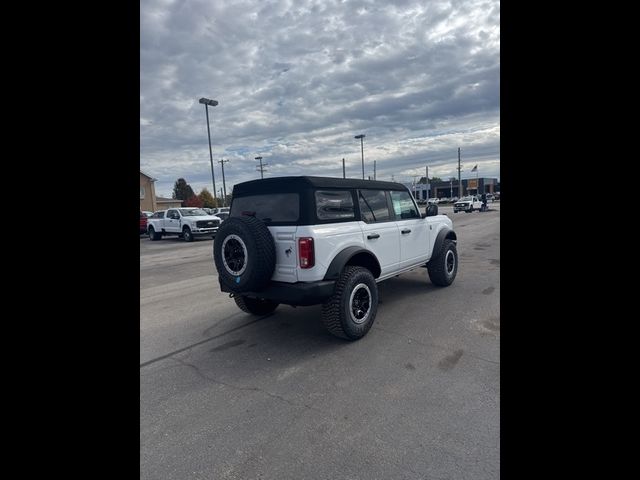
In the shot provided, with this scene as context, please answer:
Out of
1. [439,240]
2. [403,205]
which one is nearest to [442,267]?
[439,240]

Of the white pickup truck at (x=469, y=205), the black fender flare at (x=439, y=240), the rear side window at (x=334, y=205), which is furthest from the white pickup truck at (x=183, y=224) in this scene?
the white pickup truck at (x=469, y=205)

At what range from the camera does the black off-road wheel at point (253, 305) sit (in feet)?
17.1

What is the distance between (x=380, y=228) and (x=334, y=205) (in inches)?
34.1

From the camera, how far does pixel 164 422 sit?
2.83 m

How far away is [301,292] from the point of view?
3.85 metres

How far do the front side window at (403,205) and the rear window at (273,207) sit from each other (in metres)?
1.95

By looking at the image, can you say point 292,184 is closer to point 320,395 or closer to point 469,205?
point 320,395

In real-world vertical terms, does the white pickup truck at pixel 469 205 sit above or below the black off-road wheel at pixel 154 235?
above

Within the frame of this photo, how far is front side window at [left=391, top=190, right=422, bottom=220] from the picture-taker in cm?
558

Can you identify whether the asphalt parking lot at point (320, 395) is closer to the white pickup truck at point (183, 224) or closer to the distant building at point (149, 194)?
the white pickup truck at point (183, 224)
